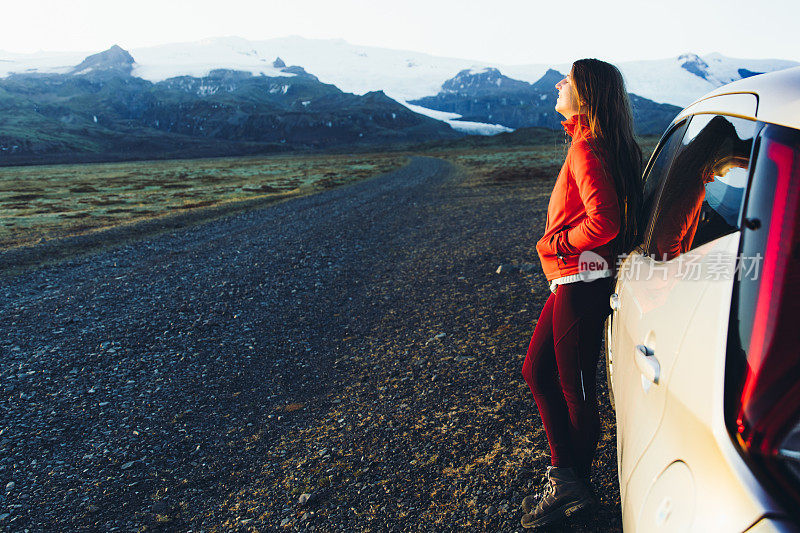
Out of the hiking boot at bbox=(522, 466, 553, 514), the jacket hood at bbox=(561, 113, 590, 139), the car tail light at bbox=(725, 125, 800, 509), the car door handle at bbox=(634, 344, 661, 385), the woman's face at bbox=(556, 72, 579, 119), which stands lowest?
the hiking boot at bbox=(522, 466, 553, 514)

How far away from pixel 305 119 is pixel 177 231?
182183mm

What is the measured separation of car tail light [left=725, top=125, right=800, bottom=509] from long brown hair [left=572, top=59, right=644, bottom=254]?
1005 millimetres

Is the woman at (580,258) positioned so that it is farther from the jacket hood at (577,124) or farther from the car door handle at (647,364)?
the car door handle at (647,364)

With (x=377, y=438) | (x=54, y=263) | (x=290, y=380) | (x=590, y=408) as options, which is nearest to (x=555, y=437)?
(x=590, y=408)


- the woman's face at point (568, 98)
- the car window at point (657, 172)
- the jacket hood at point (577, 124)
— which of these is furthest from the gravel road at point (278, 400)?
the woman's face at point (568, 98)

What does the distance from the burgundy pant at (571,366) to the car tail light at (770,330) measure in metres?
1.20

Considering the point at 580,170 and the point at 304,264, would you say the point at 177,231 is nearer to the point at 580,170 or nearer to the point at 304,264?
the point at 304,264

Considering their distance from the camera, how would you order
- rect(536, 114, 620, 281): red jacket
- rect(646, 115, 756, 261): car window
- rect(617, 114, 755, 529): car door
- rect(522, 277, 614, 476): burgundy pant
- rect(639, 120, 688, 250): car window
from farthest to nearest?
rect(522, 277, 614, 476): burgundy pant → rect(639, 120, 688, 250): car window → rect(536, 114, 620, 281): red jacket → rect(646, 115, 756, 261): car window → rect(617, 114, 755, 529): car door

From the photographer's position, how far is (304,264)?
9.99 metres

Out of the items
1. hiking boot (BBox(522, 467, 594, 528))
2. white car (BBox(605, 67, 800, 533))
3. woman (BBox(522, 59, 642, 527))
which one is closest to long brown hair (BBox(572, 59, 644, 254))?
woman (BBox(522, 59, 642, 527))

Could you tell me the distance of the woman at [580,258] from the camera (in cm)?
227

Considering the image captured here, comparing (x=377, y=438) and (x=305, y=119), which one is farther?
(x=305, y=119)

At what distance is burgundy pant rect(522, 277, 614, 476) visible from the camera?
2459 millimetres

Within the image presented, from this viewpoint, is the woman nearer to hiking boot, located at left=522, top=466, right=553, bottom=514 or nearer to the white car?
hiking boot, located at left=522, top=466, right=553, bottom=514
